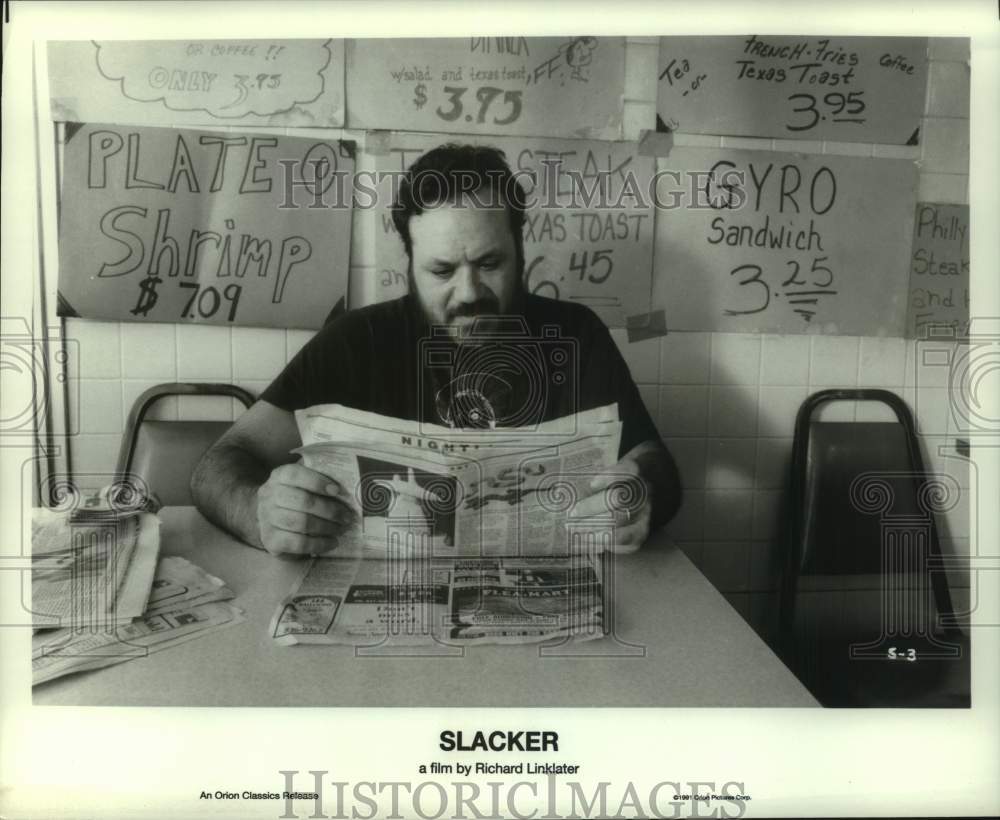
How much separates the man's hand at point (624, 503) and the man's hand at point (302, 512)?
11.8 inches

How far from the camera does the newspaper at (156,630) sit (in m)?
0.74

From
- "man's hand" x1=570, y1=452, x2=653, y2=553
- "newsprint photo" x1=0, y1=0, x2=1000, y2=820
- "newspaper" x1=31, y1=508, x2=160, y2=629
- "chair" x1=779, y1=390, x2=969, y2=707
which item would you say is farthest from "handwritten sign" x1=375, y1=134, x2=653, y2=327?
"newspaper" x1=31, y1=508, x2=160, y2=629

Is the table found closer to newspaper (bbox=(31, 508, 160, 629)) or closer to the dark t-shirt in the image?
newspaper (bbox=(31, 508, 160, 629))

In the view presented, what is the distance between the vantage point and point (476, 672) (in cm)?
74

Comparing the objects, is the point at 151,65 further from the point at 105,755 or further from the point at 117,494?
the point at 105,755

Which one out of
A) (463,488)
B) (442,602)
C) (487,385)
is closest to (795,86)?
(487,385)

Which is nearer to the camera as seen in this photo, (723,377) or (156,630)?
(156,630)

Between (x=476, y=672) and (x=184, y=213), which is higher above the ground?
(x=184, y=213)

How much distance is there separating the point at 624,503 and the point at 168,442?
0.60m

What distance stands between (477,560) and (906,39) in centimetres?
82

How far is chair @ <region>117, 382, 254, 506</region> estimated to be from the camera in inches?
33.3

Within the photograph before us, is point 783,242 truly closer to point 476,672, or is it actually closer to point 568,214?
point 568,214

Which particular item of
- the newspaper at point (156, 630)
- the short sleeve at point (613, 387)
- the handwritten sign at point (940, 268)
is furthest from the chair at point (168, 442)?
the handwritten sign at point (940, 268)

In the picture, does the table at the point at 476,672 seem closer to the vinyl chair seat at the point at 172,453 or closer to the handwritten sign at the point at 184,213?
the vinyl chair seat at the point at 172,453
